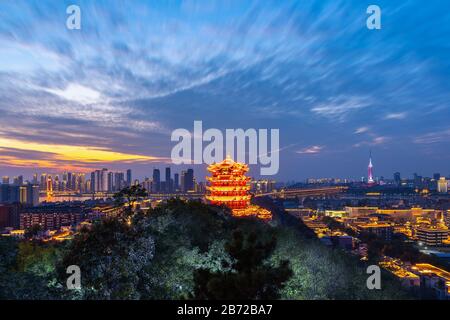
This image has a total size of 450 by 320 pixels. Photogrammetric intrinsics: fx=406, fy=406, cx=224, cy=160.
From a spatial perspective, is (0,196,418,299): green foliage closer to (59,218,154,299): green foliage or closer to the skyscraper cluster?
(59,218,154,299): green foliage

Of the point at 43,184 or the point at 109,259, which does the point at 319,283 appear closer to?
the point at 109,259

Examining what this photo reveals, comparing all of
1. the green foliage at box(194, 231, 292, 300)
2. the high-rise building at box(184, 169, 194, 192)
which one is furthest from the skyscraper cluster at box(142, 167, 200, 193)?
the green foliage at box(194, 231, 292, 300)

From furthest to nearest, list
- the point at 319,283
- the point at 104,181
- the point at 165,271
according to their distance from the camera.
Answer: the point at 104,181 < the point at 319,283 < the point at 165,271

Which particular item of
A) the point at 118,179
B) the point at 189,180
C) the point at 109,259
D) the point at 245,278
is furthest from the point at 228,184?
the point at 118,179

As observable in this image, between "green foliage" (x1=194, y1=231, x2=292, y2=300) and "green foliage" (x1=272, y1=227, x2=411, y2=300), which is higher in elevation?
"green foliage" (x1=194, y1=231, x2=292, y2=300)

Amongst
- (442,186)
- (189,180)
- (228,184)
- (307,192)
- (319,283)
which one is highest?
(228,184)

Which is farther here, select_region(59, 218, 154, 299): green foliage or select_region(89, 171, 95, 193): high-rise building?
select_region(89, 171, 95, 193): high-rise building

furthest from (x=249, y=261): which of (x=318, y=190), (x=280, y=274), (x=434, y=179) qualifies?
(x=434, y=179)

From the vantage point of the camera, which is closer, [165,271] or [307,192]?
[165,271]

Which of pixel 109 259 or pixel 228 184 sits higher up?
pixel 228 184

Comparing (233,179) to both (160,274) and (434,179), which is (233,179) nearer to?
(160,274)

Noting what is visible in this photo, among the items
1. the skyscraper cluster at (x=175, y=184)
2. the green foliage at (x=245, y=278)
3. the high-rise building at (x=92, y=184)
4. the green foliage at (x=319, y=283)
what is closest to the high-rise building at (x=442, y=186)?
the skyscraper cluster at (x=175, y=184)

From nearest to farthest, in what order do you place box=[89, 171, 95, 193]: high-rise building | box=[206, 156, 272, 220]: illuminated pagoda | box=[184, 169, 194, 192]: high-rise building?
box=[206, 156, 272, 220]: illuminated pagoda
box=[184, 169, 194, 192]: high-rise building
box=[89, 171, 95, 193]: high-rise building
